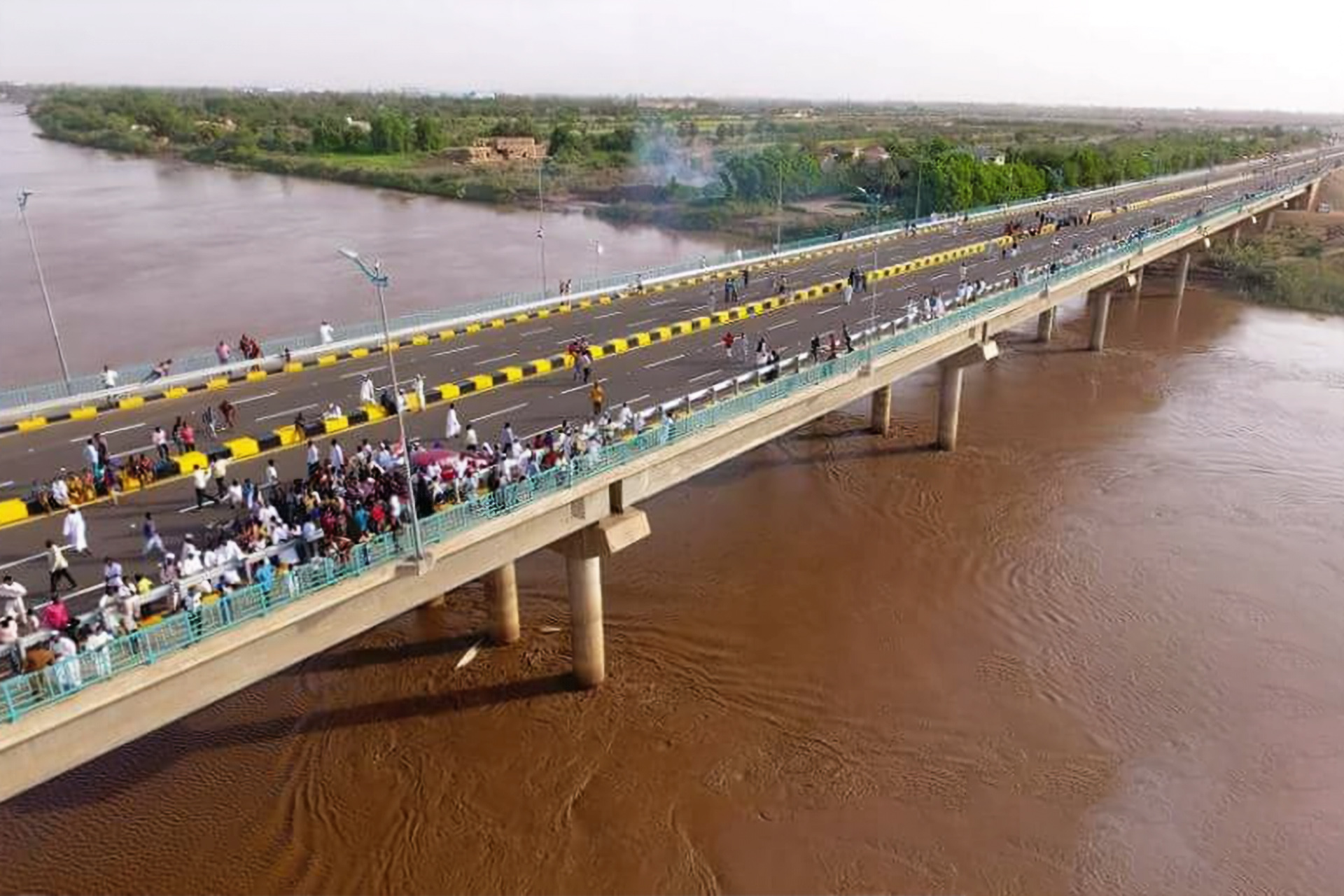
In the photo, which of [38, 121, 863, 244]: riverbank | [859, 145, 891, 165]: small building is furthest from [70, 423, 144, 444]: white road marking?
[859, 145, 891, 165]: small building

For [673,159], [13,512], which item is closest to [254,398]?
[13,512]

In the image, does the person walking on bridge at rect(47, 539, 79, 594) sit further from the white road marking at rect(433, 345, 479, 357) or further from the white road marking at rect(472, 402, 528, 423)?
the white road marking at rect(433, 345, 479, 357)

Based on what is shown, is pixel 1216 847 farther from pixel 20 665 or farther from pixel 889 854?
pixel 20 665

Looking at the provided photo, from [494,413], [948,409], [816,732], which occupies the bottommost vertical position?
[816,732]

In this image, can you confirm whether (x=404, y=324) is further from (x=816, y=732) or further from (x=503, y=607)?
(x=816, y=732)

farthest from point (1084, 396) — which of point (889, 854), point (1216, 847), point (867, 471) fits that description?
point (889, 854)

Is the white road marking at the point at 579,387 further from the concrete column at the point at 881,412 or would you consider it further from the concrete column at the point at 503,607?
the concrete column at the point at 881,412

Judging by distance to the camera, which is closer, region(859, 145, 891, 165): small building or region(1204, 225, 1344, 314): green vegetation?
region(1204, 225, 1344, 314): green vegetation
